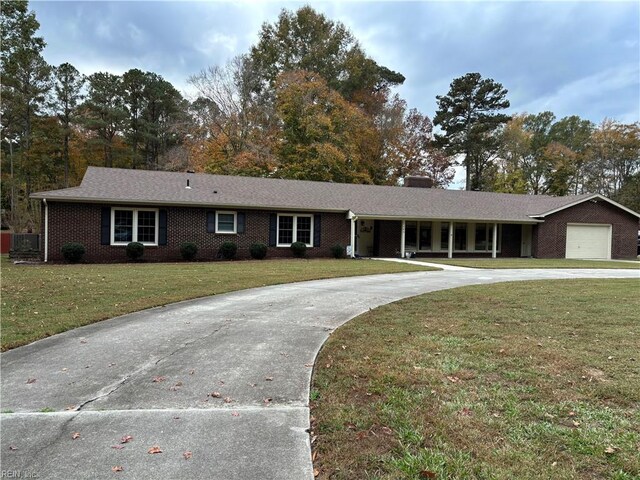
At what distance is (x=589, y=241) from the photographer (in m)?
24.5

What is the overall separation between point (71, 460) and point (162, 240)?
16262mm

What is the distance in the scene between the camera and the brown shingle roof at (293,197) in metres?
18.0

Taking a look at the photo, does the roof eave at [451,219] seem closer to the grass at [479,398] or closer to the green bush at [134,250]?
the green bush at [134,250]

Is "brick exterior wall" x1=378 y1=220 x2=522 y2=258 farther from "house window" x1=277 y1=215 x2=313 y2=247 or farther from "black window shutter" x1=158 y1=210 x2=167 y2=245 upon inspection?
"black window shutter" x1=158 y1=210 x2=167 y2=245

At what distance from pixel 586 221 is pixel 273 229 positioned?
58.5 ft

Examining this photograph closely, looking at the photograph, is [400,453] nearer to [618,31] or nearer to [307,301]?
[307,301]

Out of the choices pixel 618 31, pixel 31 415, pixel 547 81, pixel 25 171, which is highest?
pixel 547 81

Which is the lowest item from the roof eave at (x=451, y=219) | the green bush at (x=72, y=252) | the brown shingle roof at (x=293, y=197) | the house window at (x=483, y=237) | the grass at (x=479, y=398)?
the grass at (x=479, y=398)

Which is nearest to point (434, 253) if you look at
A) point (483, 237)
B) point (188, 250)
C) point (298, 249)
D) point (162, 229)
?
point (483, 237)

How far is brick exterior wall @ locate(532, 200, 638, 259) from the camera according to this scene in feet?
77.4

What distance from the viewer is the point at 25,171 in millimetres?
32906

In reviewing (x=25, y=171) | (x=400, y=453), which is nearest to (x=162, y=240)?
(x=400, y=453)

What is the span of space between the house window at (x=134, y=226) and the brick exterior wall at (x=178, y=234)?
395 millimetres

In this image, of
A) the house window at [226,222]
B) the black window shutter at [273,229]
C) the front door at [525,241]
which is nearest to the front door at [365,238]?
the black window shutter at [273,229]
